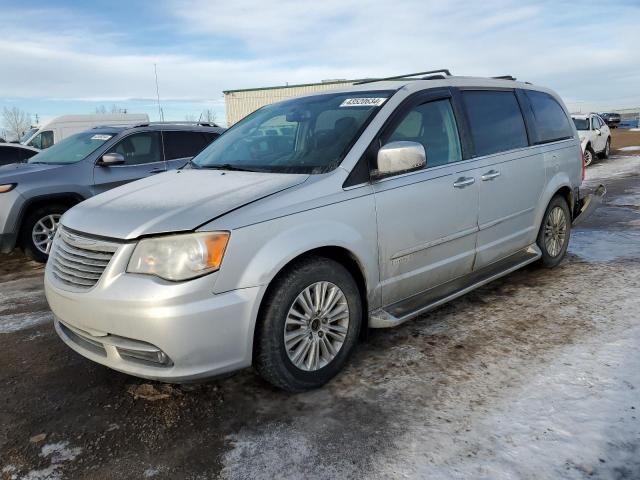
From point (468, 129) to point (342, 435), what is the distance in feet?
8.41

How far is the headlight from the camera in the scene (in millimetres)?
2604

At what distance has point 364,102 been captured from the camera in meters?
3.67

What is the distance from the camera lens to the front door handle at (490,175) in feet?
13.4

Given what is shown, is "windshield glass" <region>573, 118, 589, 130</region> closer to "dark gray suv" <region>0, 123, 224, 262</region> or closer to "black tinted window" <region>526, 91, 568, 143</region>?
"black tinted window" <region>526, 91, 568, 143</region>

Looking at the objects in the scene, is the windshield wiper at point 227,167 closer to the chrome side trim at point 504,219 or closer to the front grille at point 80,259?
the front grille at point 80,259

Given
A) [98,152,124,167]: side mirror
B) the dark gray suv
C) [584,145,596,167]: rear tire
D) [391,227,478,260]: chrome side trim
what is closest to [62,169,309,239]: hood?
[391,227,478,260]: chrome side trim

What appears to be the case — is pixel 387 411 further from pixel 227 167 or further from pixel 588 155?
pixel 588 155

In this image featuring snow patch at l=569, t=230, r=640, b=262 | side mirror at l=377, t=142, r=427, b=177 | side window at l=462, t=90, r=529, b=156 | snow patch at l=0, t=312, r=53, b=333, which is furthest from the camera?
snow patch at l=569, t=230, r=640, b=262

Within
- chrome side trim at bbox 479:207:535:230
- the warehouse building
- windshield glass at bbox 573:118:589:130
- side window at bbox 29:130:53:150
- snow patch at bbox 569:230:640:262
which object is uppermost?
the warehouse building

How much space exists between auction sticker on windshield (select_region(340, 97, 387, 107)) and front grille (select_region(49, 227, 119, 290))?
1892 mm

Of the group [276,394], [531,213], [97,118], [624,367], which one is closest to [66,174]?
[276,394]

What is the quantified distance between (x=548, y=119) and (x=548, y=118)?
14 mm

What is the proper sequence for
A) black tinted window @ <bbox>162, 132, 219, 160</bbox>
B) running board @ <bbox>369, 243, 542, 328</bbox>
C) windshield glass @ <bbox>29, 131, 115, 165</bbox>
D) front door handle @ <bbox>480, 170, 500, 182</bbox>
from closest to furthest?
1. running board @ <bbox>369, 243, 542, 328</bbox>
2. front door handle @ <bbox>480, 170, 500, 182</bbox>
3. windshield glass @ <bbox>29, 131, 115, 165</bbox>
4. black tinted window @ <bbox>162, 132, 219, 160</bbox>

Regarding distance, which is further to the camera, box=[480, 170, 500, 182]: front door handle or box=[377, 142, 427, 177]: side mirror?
box=[480, 170, 500, 182]: front door handle
